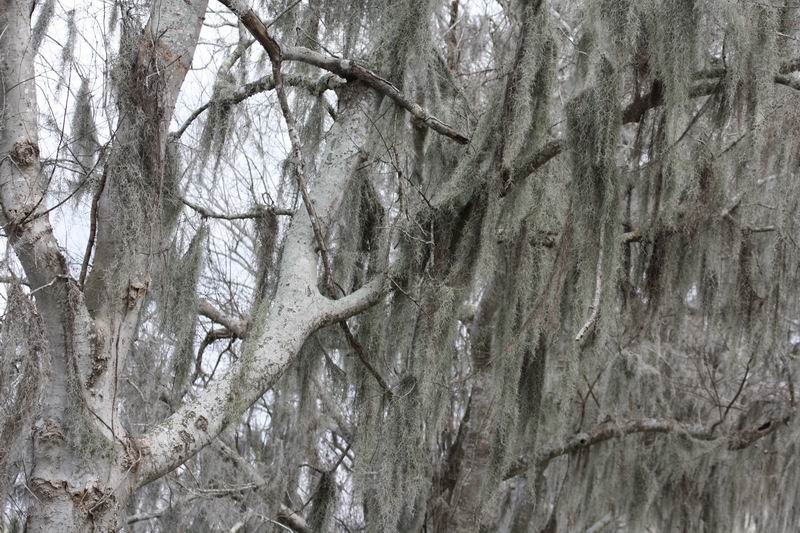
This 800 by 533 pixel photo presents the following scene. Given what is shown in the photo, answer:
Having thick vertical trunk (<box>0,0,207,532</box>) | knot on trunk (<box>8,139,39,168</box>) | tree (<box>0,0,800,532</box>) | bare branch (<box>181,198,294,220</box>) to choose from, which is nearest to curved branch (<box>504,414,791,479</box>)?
tree (<box>0,0,800,532</box>)

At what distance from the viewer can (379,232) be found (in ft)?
12.1

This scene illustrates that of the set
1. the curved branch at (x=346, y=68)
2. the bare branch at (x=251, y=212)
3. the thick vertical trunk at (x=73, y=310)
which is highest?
the curved branch at (x=346, y=68)

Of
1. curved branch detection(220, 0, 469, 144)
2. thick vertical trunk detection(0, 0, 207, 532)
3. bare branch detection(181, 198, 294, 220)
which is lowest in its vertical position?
thick vertical trunk detection(0, 0, 207, 532)

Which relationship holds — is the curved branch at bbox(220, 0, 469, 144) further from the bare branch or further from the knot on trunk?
the knot on trunk

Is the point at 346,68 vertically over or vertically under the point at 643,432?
over

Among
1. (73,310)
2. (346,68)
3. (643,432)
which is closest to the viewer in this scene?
(73,310)

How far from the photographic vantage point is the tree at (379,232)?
2.39 metres

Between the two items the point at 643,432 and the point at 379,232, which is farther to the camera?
A: the point at 643,432

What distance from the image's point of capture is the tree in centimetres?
239

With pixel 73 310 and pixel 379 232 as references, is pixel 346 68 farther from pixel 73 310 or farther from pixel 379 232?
pixel 73 310

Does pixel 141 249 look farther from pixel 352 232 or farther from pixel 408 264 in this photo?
pixel 352 232

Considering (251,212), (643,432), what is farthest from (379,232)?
(643,432)

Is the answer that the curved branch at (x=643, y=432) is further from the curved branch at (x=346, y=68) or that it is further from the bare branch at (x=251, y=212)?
the curved branch at (x=346, y=68)

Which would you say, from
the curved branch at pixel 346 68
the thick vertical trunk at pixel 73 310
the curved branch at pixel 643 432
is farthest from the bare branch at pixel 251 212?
the curved branch at pixel 643 432
